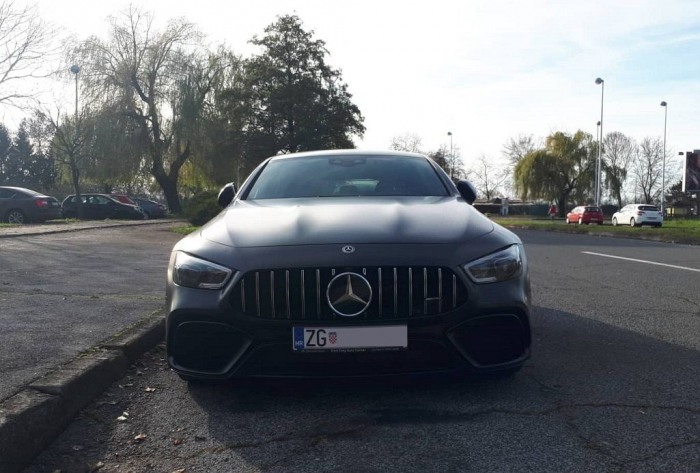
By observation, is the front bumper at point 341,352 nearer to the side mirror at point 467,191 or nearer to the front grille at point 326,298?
the front grille at point 326,298

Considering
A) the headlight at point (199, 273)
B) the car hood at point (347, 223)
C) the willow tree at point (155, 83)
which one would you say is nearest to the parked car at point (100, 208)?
the willow tree at point (155, 83)

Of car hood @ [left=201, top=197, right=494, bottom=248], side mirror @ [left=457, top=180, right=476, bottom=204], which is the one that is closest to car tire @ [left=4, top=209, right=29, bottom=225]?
car hood @ [left=201, top=197, right=494, bottom=248]

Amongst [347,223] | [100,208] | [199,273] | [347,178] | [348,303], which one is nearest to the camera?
[348,303]

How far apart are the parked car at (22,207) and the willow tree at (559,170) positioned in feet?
148

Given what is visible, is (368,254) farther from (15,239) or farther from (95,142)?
(95,142)

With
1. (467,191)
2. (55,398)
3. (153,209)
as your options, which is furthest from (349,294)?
(153,209)

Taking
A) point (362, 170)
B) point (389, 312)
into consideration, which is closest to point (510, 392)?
point (389, 312)

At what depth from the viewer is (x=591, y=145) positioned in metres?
64.7

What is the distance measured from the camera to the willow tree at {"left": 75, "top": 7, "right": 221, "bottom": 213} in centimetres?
3953

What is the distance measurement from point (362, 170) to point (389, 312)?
85.4 inches

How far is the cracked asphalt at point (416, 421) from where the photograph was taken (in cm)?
297

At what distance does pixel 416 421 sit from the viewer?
11.3ft

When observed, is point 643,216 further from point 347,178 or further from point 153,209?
point 347,178

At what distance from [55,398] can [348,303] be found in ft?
4.93
